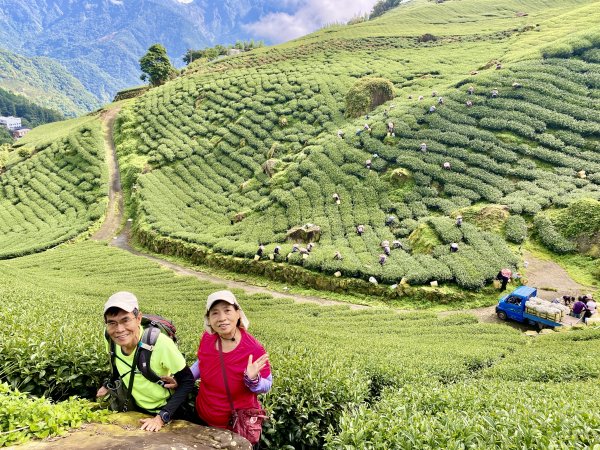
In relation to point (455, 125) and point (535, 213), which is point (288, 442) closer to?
point (535, 213)

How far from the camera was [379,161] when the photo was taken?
3794 cm

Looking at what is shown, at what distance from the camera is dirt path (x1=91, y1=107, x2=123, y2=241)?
147ft

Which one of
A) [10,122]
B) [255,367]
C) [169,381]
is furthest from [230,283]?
[10,122]

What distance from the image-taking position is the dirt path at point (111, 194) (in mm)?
44737

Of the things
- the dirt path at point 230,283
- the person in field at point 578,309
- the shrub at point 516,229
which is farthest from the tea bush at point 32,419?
the shrub at point 516,229

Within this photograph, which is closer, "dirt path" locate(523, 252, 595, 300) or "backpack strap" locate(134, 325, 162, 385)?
"backpack strap" locate(134, 325, 162, 385)

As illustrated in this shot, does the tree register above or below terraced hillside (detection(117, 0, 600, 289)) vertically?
above

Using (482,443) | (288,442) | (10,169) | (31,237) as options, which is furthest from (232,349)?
(10,169)

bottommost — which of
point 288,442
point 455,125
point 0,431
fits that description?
point 288,442

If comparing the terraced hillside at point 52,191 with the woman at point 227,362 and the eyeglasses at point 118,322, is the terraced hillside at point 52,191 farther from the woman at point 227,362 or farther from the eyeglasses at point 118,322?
the woman at point 227,362

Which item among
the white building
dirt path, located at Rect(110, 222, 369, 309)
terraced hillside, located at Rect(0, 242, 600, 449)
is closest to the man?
terraced hillside, located at Rect(0, 242, 600, 449)

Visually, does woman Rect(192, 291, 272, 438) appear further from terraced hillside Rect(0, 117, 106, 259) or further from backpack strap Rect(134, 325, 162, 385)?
terraced hillside Rect(0, 117, 106, 259)

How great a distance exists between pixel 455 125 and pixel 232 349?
39.5 metres

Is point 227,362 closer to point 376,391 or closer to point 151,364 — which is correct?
point 151,364
